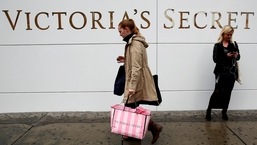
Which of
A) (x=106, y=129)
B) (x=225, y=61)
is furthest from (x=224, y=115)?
(x=106, y=129)

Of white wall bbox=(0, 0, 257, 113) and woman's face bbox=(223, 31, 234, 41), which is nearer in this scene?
woman's face bbox=(223, 31, 234, 41)

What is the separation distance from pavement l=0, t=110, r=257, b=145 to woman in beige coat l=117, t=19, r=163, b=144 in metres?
0.67

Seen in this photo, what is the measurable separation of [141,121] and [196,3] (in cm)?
291

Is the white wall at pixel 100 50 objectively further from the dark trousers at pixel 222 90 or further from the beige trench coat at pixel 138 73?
the beige trench coat at pixel 138 73

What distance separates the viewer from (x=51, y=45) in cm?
548

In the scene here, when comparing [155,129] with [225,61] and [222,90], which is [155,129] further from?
[225,61]

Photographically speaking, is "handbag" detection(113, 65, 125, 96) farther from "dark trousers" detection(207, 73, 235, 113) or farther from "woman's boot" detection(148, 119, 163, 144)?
"dark trousers" detection(207, 73, 235, 113)

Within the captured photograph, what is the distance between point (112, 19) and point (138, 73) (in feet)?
6.86

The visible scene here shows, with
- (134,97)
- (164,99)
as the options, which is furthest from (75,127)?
(164,99)

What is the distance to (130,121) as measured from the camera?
3.65m

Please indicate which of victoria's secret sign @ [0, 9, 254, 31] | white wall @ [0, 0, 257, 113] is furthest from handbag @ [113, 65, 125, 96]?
victoria's secret sign @ [0, 9, 254, 31]

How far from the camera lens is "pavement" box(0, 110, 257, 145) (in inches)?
163

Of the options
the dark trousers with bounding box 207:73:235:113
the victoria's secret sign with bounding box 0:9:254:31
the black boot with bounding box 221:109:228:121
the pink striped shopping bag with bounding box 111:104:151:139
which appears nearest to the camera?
the pink striped shopping bag with bounding box 111:104:151:139

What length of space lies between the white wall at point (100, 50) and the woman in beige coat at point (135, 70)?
169 cm
